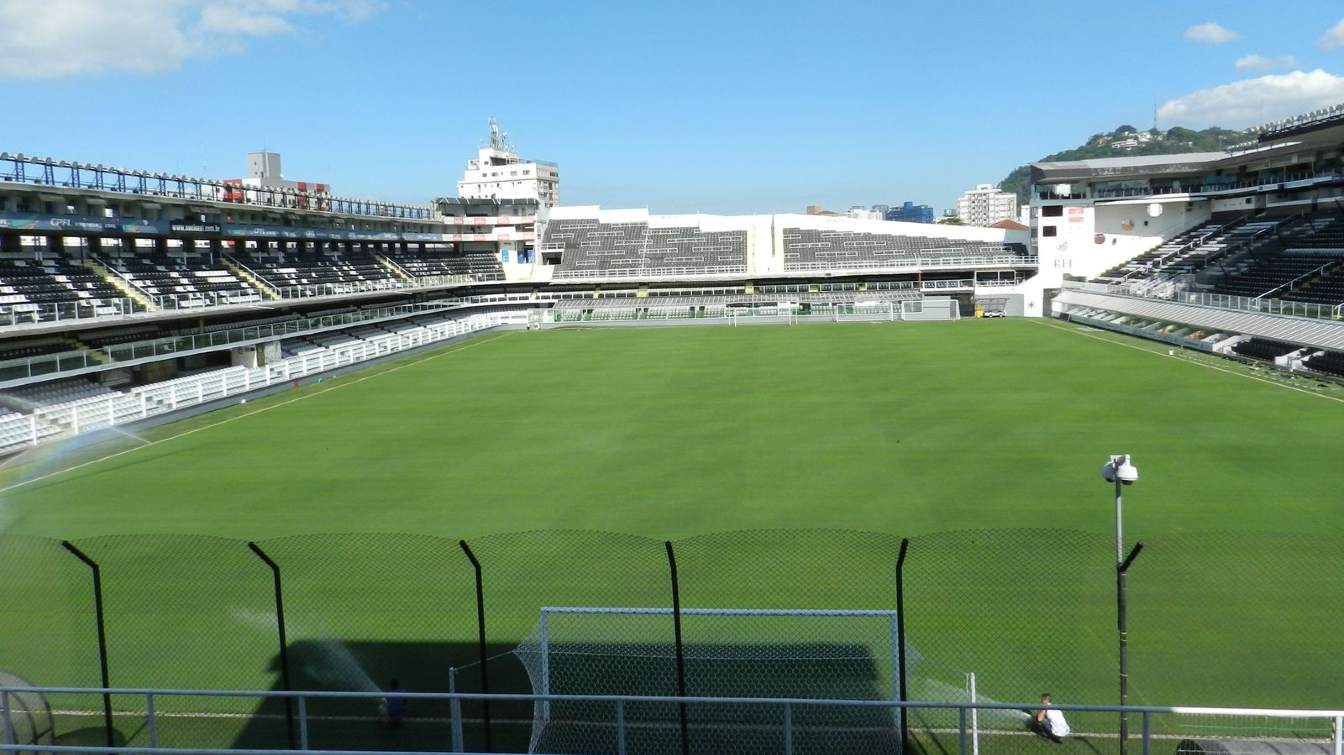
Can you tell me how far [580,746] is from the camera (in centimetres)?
693

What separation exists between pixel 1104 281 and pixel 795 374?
30.5 meters

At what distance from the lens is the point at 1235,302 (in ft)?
112

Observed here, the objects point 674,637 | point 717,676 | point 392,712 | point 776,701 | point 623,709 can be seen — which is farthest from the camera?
point 674,637

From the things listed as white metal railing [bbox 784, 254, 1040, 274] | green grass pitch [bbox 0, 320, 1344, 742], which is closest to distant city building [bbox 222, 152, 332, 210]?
green grass pitch [bbox 0, 320, 1344, 742]

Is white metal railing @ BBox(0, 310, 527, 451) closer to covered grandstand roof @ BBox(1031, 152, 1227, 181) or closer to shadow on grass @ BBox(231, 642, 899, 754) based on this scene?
shadow on grass @ BBox(231, 642, 899, 754)

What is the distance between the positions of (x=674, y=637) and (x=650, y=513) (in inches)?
252

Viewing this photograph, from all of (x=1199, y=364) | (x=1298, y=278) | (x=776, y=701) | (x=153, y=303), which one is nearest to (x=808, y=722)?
(x=776, y=701)

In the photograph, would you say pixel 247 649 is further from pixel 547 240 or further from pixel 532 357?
pixel 547 240

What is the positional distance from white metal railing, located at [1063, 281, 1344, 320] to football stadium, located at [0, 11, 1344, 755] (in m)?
0.16

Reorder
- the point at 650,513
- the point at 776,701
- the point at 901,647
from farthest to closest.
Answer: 1. the point at 650,513
2. the point at 901,647
3. the point at 776,701

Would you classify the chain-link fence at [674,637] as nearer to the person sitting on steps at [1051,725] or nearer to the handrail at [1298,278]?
the person sitting on steps at [1051,725]

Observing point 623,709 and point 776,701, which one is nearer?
point 776,701

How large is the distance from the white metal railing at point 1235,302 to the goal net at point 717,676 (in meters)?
27.5

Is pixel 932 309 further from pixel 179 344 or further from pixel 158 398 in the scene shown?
pixel 158 398
